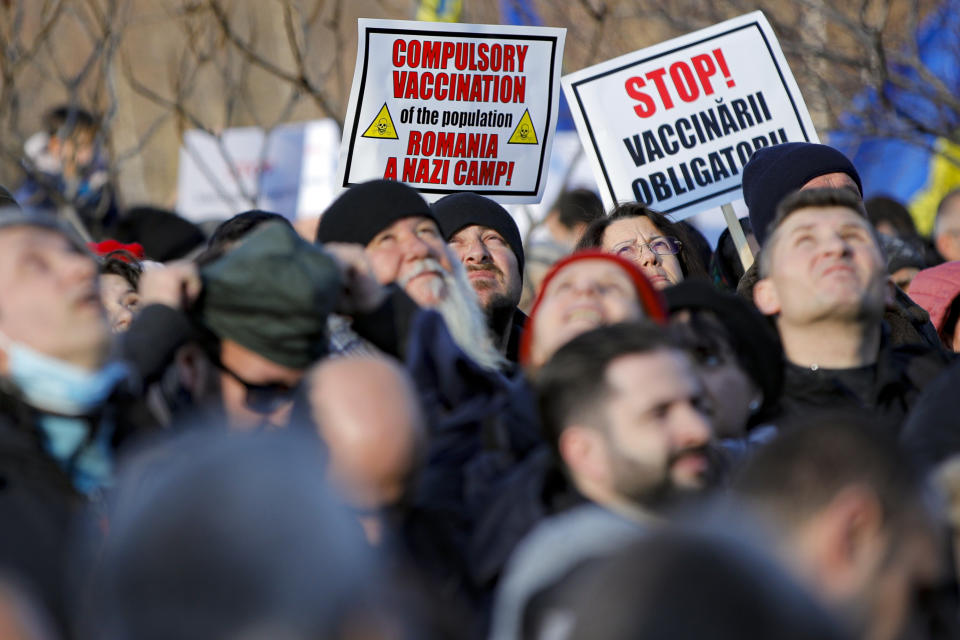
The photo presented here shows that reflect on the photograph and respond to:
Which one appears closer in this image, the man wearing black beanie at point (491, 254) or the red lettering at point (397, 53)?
the man wearing black beanie at point (491, 254)

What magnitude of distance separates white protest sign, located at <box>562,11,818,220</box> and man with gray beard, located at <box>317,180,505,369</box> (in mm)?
1809

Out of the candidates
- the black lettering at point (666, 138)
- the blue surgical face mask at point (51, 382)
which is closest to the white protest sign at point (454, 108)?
the black lettering at point (666, 138)

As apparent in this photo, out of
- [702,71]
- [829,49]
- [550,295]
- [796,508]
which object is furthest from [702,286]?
[829,49]

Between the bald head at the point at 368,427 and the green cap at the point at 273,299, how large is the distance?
0.46 meters

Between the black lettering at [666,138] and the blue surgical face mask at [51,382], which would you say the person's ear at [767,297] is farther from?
the blue surgical face mask at [51,382]

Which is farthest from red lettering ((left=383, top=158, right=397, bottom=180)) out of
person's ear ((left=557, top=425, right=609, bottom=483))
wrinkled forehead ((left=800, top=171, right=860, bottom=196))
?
person's ear ((left=557, top=425, right=609, bottom=483))

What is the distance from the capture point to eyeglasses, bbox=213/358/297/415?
129 inches

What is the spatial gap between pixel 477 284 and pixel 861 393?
160cm

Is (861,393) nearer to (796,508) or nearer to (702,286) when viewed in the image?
(702,286)

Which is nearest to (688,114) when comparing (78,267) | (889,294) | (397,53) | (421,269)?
(397,53)

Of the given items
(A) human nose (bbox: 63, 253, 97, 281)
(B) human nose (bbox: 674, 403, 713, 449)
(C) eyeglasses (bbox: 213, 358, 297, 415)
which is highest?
(A) human nose (bbox: 63, 253, 97, 281)

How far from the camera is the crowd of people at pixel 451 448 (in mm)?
1545

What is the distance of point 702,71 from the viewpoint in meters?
6.09

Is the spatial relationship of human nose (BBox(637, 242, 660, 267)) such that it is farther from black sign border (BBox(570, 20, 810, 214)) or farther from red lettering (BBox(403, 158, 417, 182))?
red lettering (BBox(403, 158, 417, 182))
